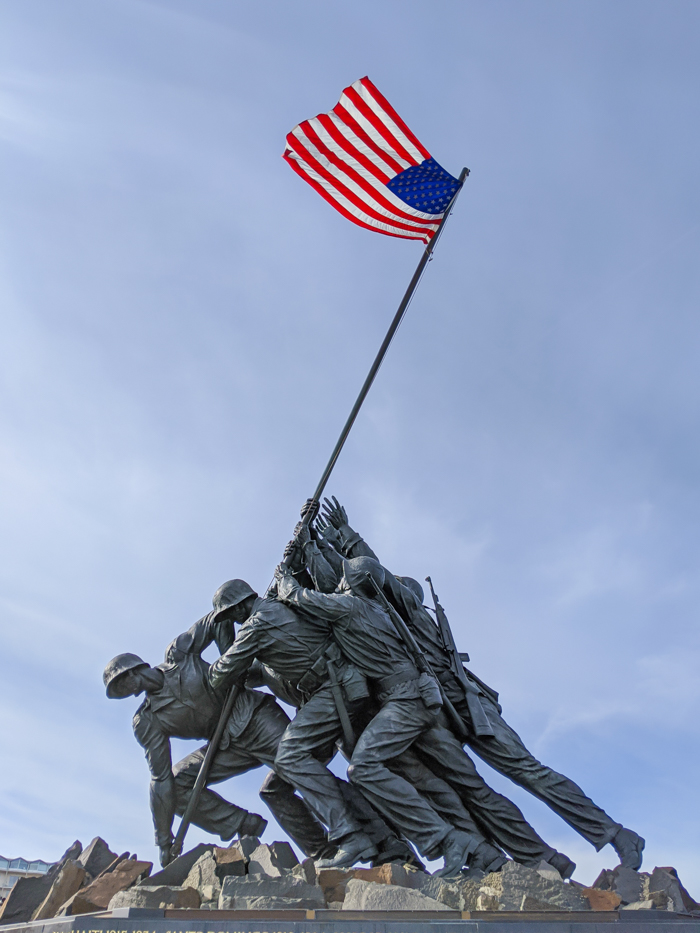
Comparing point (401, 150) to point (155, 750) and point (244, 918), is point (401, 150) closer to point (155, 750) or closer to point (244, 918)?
point (155, 750)

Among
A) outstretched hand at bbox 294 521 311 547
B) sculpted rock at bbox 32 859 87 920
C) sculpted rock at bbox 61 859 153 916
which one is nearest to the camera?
sculpted rock at bbox 61 859 153 916

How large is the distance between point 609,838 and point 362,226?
6.99 m

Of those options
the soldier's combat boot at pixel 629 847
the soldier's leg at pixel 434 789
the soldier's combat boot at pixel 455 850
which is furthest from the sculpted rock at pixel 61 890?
the soldier's combat boot at pixel 629 847

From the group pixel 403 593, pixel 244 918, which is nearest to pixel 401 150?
pixel 403 593

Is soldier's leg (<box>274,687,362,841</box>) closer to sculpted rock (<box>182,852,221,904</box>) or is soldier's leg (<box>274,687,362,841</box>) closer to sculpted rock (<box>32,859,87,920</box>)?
sculpted rock (<box>182,852,221,904</box>)

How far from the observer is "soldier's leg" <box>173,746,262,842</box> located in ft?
26.0

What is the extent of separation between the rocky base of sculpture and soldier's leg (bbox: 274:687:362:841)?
618mm

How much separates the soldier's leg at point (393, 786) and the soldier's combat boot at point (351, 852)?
0.97 ft

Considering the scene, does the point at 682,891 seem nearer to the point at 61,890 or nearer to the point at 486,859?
the point at 486,859

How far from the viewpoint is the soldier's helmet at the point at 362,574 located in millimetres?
8547

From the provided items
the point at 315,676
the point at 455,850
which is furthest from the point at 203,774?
the point at 455,850

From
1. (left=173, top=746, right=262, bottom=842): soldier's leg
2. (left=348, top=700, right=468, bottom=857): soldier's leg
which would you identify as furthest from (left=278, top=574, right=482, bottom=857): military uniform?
(left=173, top=746, right=262, bottom=842): soldier's leg

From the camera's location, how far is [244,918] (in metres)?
5.16

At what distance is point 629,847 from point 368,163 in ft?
25.1
